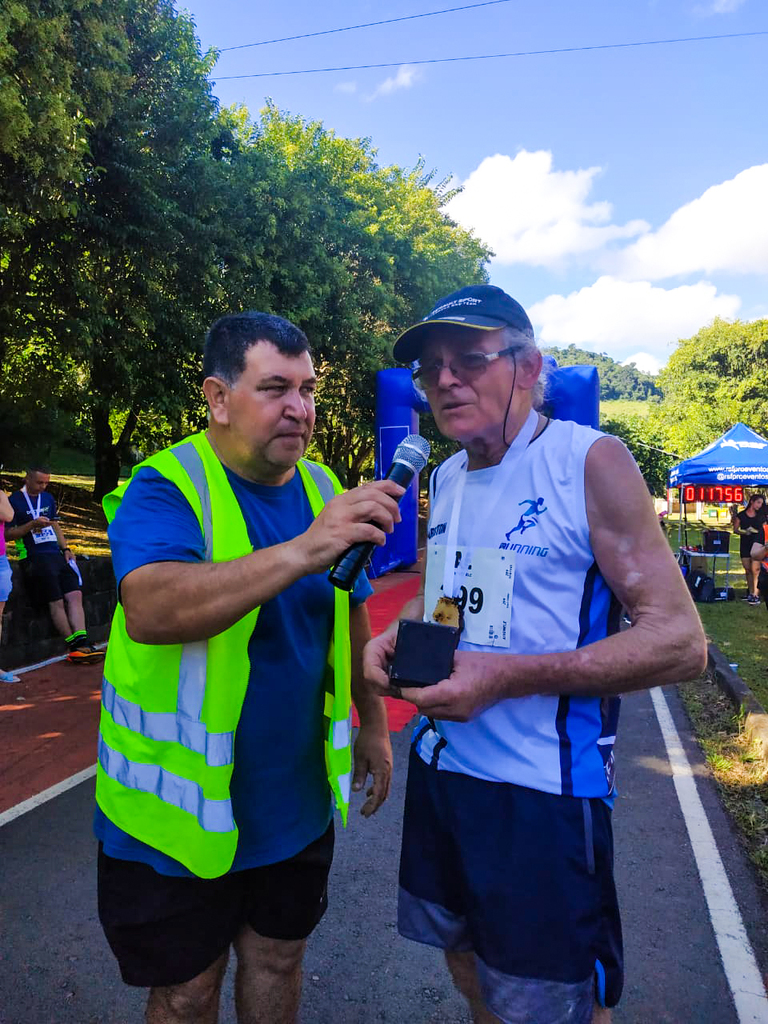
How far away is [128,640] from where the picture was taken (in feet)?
5.66

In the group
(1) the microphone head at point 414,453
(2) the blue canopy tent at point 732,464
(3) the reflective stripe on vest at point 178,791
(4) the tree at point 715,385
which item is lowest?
(3) the reflective stripe on vest at point 178,791

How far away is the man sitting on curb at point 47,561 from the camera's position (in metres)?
7.53

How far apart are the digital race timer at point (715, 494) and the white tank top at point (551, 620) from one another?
744 inches

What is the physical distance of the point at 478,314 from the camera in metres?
1.66

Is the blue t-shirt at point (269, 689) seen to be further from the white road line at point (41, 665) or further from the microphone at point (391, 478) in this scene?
the white road line at point (41, 665)

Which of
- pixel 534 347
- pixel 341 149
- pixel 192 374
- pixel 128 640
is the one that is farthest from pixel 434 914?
pixel 341 149

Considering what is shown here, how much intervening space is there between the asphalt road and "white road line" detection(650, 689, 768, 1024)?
4cm

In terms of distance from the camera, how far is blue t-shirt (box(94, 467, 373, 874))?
1648 mm

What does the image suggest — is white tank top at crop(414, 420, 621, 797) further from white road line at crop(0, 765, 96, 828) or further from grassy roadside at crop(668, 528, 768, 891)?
white road line at crop(0, 765, 96, 828)

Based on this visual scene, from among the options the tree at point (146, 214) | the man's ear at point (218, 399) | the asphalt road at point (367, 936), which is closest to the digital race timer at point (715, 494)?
the tree at point (146, 214)

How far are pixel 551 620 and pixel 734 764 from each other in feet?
13.9

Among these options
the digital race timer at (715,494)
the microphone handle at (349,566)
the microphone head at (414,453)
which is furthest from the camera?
the digital race timer at (715,494)

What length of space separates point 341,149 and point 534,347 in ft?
69.8

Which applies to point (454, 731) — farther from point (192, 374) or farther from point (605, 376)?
point (605, 376)
